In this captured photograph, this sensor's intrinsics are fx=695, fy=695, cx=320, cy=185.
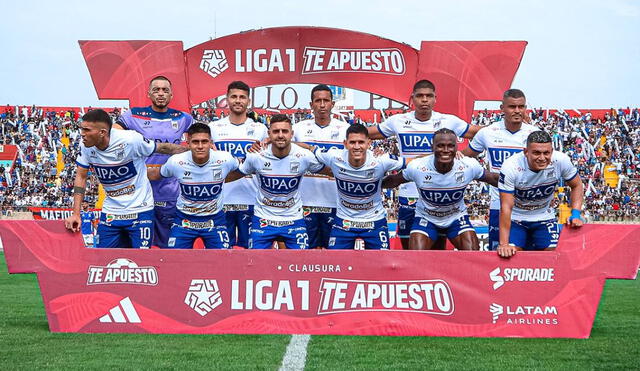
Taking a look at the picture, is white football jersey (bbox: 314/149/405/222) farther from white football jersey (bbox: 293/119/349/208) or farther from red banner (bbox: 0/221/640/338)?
red banner (bbox: 0/221/640/338)

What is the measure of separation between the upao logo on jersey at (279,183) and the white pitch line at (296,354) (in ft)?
6.06

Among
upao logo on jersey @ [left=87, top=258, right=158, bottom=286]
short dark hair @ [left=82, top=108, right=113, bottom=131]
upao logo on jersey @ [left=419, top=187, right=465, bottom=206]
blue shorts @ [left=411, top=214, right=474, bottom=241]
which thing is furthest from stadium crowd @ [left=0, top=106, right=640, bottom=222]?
upao logo on jersey @ [left=87, top=258, right=158, bottom=286]

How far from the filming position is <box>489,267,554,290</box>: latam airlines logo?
19.2 feet

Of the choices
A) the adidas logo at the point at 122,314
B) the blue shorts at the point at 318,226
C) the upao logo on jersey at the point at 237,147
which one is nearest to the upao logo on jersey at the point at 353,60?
the upao logo on jersey at the point at 237,147

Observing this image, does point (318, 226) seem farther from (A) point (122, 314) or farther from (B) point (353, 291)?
(A) point (122, 314)

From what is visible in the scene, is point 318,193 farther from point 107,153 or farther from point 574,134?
point 574,134

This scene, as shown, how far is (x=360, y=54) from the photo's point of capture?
1112 cm

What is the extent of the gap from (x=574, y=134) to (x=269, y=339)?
33.0 m

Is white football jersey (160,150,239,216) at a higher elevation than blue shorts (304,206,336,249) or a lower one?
higher

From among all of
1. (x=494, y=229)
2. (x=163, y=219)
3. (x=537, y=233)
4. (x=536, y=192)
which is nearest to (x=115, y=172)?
(x=163, y=219)

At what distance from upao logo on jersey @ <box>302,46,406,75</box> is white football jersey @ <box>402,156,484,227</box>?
4253mm

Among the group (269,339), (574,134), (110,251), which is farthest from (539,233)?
(574,134)

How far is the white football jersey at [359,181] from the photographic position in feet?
23.7

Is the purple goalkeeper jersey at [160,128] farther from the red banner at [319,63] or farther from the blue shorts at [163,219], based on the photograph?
the red banner at [319,63]
